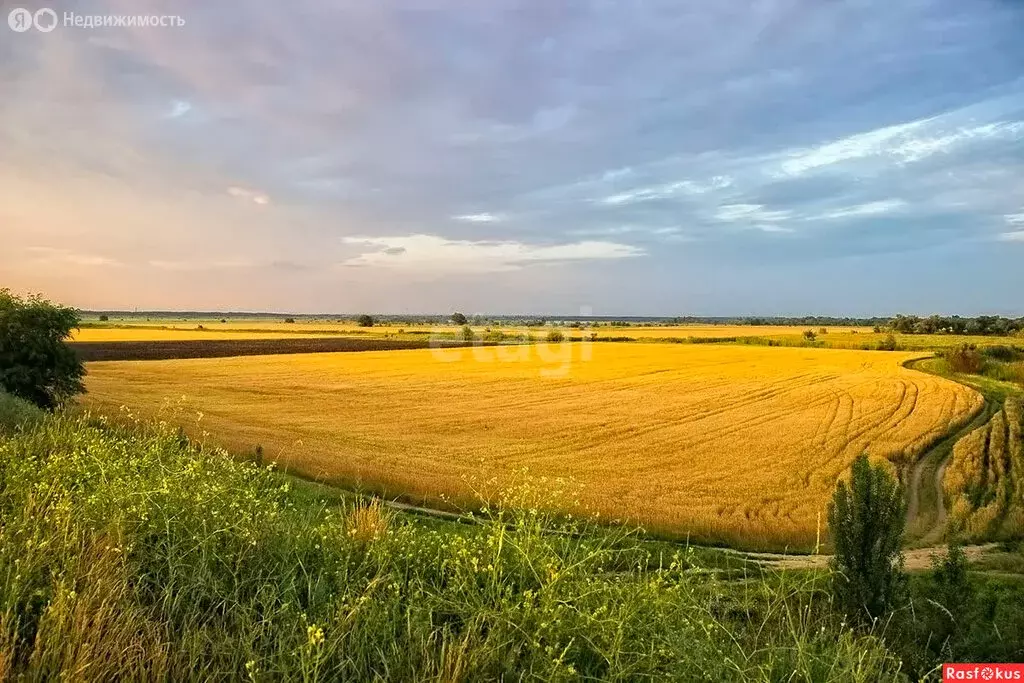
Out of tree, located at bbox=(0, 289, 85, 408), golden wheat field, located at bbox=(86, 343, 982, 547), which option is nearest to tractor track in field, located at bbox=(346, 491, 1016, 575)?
golden wheat field, located at bbox=(86, 343, 982, 547)

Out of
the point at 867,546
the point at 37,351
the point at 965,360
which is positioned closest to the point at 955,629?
the point at 867,546

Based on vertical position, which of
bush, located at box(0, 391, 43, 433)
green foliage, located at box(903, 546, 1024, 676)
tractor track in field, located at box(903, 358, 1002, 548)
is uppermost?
bush, located at box(0, 391, 43, 433)

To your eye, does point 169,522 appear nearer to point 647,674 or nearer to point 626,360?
point 647,674

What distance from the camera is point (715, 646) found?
4.22 metres

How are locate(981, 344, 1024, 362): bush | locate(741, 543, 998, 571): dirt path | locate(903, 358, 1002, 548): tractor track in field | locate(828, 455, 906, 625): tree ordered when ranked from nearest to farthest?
locate(828, 455, 906, 625): tree, locate(741, 543, 998, 571): dirt path, locate(903, 358, 1002, 548): tractor track in field, locate(981, 344, 1024, 362): bush

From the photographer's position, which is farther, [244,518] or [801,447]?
[801,447]

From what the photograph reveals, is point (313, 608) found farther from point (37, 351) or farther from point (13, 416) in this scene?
point (37, 351)

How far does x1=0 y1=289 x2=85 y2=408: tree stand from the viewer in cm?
2188

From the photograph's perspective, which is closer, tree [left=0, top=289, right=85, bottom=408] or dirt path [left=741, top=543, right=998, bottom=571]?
dirt path [left=741, top=543, right=998, bottom=571]

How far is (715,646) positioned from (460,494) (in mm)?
11757

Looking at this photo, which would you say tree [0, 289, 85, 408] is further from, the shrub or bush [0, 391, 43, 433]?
the shrub

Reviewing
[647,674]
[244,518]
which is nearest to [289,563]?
[244,518]

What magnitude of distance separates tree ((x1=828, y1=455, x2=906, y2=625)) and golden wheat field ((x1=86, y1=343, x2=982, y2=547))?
6305 millimetres

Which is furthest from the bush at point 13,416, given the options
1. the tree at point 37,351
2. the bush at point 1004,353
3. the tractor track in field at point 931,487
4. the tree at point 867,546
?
the bush at point 1004,353
